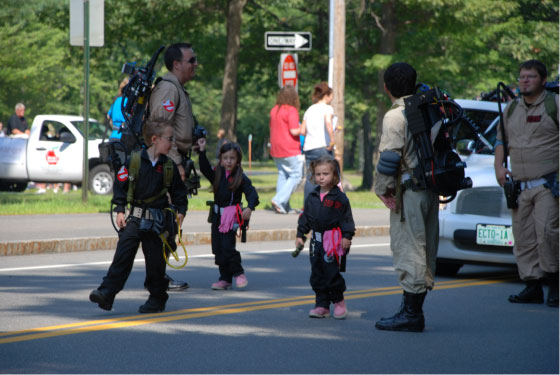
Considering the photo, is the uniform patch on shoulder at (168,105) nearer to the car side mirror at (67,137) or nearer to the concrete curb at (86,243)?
the concrete curb at (86,243)

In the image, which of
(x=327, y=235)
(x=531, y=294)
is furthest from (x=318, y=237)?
(x=531, y=294)

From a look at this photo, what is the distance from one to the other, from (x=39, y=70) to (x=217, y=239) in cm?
3659

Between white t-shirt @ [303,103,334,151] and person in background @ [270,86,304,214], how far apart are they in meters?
0.54

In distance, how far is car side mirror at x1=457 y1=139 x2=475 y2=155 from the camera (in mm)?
11398

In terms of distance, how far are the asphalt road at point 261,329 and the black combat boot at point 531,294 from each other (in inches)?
4.8

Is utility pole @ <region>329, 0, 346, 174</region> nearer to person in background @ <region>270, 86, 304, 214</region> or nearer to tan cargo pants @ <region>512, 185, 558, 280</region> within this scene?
person in background @ <region>270, 86, 304, 214</region>

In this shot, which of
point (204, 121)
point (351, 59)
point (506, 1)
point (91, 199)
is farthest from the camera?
point (204, 121)

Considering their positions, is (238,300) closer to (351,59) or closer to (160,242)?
(160,242)

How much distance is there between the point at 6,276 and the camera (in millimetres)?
9547

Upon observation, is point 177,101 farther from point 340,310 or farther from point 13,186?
point 13,186

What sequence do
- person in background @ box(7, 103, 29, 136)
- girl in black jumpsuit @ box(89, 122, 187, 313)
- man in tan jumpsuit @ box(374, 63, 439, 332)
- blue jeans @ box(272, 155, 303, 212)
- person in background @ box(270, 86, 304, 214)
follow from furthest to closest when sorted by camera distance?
1. person in background @ box(7, 103, 29, 136)
2. blue jeans @ box(272, 155, 303, 212)
3. person in background @ box(270, 86, 304, 214)
4. girl in black jumpsuit @ box(89, 122, 187, 313)
5. man in tan jumpsuit @ box(374, 63, 439, 332)

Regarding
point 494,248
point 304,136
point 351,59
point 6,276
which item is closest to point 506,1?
point 351,59

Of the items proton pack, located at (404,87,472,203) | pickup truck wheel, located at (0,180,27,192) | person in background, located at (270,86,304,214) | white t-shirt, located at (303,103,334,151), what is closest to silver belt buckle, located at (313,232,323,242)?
proton pack, located at (404,87,472,203)

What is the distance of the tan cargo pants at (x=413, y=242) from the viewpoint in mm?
6879
